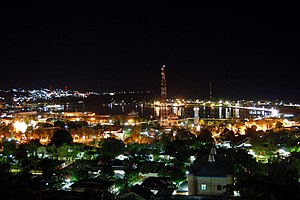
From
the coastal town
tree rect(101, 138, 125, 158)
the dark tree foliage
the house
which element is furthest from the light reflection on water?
the house

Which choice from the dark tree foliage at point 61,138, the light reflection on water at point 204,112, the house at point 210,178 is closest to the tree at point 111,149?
the dark tree foliage at point 61,138

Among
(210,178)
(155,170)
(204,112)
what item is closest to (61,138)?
(155,170)

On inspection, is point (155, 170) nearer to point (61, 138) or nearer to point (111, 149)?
point (111, 149)

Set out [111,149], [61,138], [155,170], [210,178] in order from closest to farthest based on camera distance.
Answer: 1. [210,178]
2. [155,170]
3. [111,149]
4. [61,138]

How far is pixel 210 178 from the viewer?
5473 mm

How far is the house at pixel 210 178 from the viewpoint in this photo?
5426 millimetres

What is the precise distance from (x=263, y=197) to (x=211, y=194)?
3.69 meters

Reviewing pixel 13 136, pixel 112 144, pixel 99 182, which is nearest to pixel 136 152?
pixel 112 144

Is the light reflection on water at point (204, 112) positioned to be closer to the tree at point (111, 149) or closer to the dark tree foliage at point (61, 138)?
the dark tree foliage at point (61, 138)

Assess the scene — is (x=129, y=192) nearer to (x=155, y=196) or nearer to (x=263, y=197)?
(x=155, y=196)

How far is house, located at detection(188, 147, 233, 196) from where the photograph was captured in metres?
5.43

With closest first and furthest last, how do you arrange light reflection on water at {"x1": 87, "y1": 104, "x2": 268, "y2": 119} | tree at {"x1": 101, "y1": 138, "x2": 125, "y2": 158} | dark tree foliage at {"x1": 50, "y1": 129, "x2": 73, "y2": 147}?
tree at {"x1": 101, "y1": 138, "x2": 125, "y2": 158} < dark tree foliage at {"x1": 50, "y1": 129, "x2": 73, "y2": 147} < light reflection on water at {"x1": 87, "y1": 104, "x2": 268, "y2": 119}

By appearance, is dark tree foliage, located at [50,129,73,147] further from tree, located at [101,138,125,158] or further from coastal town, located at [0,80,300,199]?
tree, located at [101,138,125,158]

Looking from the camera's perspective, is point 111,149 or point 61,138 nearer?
point 111,149
